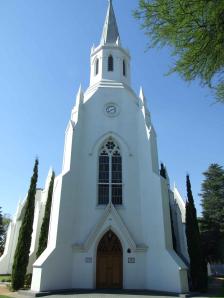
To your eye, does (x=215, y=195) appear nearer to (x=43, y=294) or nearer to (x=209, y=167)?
(x=209, y=167)

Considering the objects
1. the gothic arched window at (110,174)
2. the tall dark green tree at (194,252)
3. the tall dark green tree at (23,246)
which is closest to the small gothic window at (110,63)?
the gothic arched window at (110,174)

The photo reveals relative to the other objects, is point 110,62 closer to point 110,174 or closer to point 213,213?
point 110,174

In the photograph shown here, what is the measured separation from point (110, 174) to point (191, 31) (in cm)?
1344

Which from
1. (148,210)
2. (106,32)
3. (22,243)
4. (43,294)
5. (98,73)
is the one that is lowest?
(43,294)

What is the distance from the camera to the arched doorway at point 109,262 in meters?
15.9

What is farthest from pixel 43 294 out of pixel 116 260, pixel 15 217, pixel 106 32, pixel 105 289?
pixel 106 32

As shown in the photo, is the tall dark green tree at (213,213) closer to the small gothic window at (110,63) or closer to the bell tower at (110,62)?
the bell tower at (110,62)

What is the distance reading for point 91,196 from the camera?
→ 1789cm

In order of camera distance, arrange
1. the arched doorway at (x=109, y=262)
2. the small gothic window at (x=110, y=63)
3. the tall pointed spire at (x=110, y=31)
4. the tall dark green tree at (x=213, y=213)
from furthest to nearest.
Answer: the tall dark green tree at (x=213, y=213) → the tall pointed spire at (x=110, y=31) → the small gothic window at (x=110, y=63) → the arched doorway at (x=109, y=262)

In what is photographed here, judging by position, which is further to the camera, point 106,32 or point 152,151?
point 106,32

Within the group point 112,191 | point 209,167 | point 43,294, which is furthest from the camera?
point 209,167

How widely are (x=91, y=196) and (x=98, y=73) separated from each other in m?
12.4

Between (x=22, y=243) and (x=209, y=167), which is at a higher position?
(x=209, y=167)

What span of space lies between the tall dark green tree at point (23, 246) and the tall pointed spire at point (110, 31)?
15.7 m
